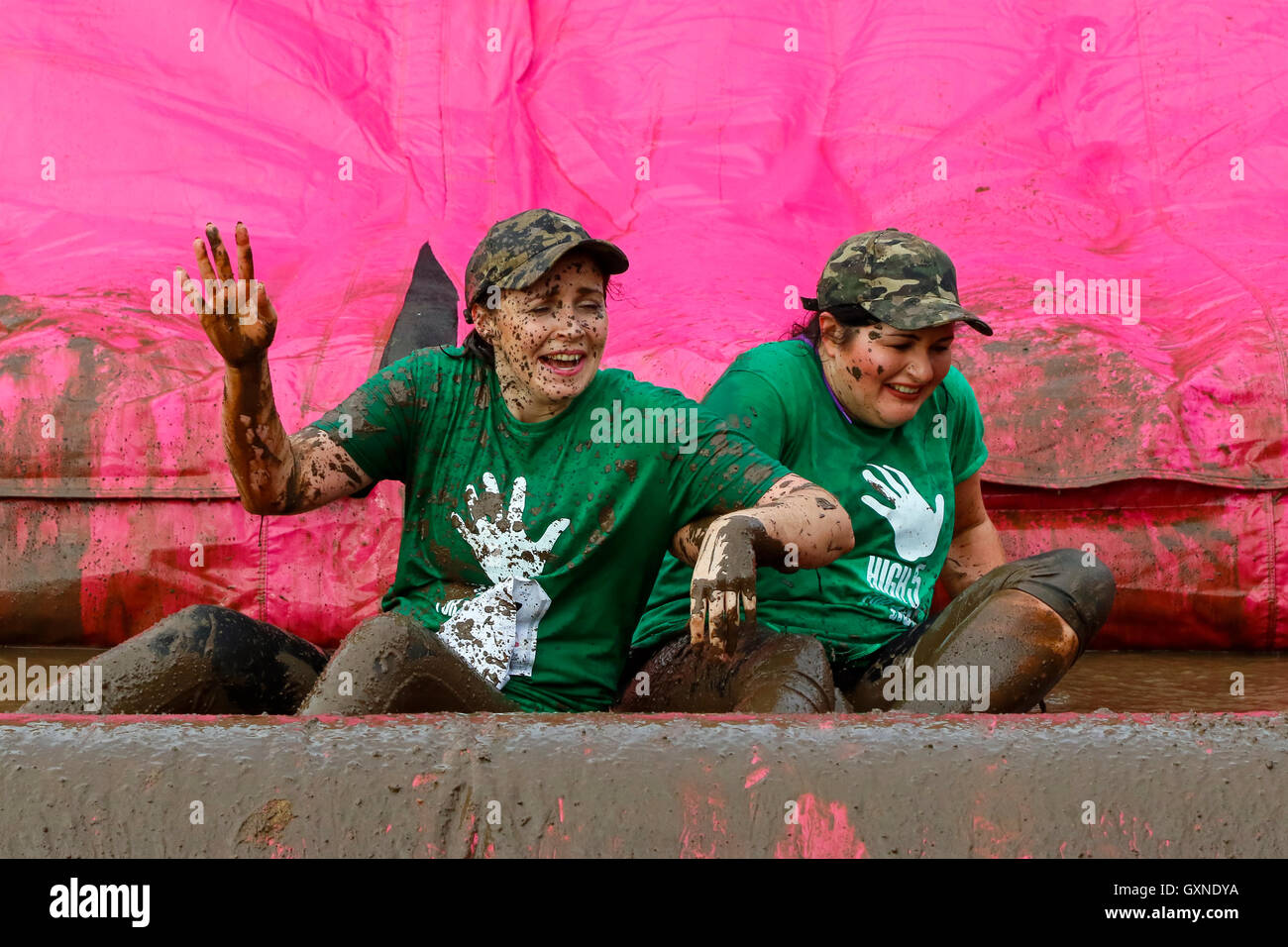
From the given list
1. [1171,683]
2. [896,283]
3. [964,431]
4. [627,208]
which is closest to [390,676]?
[896,283]

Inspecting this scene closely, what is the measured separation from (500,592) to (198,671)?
1.15 feet

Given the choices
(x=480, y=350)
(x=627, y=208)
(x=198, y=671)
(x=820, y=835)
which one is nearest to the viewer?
(x=820, y=835)

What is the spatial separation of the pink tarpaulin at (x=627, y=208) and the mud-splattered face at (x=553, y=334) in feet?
2.62

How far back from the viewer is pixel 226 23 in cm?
317

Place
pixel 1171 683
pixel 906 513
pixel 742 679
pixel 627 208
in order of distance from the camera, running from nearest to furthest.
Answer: pixel 742 679, pixel 906 513, pixel 1171 683, pixel 627 208

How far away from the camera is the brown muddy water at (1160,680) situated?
2.14m

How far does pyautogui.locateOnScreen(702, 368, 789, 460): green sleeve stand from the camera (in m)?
1.82

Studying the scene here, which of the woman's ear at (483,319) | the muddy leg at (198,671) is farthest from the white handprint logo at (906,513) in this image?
the muddy leg at (198,671)

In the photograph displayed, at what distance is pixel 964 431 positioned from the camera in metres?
2.07

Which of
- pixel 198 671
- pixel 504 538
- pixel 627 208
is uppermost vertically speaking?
pixel 627 208

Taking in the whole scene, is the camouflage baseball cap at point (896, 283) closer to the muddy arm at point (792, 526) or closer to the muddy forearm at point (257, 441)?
the muddy arm at point (792, 526)

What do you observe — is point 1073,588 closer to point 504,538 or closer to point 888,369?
point 888,369

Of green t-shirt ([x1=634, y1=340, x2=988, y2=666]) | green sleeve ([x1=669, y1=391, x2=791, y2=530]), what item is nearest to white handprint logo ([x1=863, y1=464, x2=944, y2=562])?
green t-shirt ([x1=634, y1=340, x2=988, y2=666])

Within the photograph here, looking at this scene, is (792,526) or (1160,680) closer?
(792,526)
